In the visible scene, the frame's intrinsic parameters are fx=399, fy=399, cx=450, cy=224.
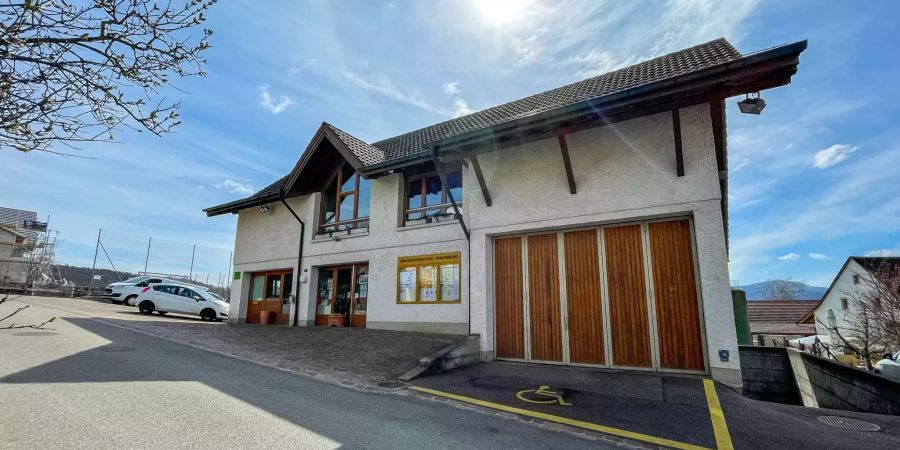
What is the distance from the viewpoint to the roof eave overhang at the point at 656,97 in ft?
18.8

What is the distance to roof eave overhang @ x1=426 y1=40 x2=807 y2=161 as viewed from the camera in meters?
5.73

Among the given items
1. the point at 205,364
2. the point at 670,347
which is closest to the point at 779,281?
the point at 670,347

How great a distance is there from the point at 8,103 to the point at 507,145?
7434 millimetres

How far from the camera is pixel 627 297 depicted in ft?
25.8

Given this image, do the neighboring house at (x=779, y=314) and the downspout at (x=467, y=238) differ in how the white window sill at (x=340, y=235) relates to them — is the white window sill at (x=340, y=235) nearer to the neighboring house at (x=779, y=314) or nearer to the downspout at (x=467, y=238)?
the downspout at (x=467, y=238)

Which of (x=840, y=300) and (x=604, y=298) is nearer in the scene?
(x=604, y=298)

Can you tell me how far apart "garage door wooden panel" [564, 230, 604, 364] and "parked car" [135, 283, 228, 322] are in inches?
671

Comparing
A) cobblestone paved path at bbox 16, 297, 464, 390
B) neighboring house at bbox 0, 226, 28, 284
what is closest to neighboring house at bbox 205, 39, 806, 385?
cobblestone paved path at bbox 16, 297, 464, 390

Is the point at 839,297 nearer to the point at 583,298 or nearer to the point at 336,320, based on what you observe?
the point at 583,298

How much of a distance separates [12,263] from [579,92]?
45.9m

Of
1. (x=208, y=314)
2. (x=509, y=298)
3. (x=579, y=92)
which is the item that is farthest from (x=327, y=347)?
(x=208, y=314)

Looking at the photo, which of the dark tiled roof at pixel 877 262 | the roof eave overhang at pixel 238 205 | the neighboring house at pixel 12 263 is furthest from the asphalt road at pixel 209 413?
the neighboring house at pixel 12 263

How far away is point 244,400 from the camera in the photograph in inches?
199

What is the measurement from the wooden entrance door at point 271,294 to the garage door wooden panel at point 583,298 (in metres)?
10.4
